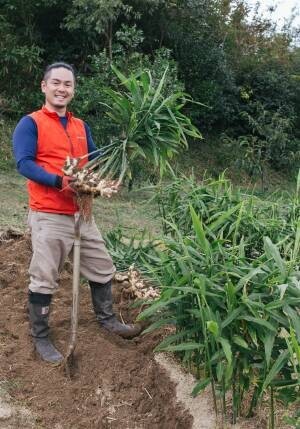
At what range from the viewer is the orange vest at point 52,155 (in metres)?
3.26

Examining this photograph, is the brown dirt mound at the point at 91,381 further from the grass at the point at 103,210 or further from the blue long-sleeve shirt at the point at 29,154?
the grass at the point at 103,210

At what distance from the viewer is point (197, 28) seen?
12.2 m

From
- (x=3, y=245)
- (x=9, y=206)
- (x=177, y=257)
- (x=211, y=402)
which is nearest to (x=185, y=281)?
(x=177, y=257)

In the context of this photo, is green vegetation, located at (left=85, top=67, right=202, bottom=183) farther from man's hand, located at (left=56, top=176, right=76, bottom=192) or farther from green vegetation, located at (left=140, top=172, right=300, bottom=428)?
green vegetation, located at (left=140, top=172, right=300, bottom=428)

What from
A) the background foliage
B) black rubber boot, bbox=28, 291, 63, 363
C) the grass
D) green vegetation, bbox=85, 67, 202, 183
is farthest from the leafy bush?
the background foliage

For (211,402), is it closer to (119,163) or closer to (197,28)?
(119,163)

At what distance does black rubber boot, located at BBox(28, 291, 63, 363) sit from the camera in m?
3.33

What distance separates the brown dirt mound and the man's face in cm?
131

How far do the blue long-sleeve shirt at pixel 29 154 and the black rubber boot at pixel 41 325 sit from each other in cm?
66

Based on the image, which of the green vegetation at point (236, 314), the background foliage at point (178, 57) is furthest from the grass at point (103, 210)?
the green vegetation at point (236, 314)

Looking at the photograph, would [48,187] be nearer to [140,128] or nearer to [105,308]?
[140,128]

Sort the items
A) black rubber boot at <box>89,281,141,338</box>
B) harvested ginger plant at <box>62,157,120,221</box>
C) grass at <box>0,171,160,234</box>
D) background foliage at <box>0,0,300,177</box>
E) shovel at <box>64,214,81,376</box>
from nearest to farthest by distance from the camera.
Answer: harvested ginger plant at <box>62,157,120,221</box> → shovel at <box>64,214,81,376</box> → black rubber boot at <box>89,281,141,338</box> → grass at <box>0,171,160,234</box> → background foliage at <box>0,0,300,177</box>

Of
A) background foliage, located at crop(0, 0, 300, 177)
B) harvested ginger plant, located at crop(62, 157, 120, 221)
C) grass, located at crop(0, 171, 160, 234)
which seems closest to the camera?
harvested ginger plant, located at crop(62, 157, 120, 221)

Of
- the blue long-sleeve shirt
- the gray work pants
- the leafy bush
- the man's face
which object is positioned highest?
the man's face
